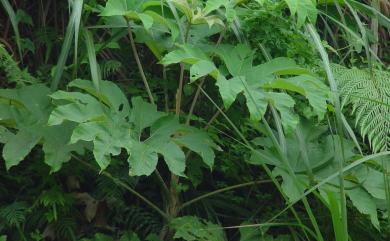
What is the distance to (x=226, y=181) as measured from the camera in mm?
2119

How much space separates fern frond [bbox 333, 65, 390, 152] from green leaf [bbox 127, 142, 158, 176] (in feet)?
1.86

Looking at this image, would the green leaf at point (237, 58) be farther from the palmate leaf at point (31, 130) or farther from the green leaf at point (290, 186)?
the palmate leaf at point (31, 130)

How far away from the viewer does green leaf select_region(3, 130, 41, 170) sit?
1.53 m

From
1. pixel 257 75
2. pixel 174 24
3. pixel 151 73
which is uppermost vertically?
pixel 174 24

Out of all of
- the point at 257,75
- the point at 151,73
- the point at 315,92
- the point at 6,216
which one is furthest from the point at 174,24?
the point at 6,216

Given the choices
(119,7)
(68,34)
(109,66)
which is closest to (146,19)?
(119,7)

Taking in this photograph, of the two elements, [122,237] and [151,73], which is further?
[151,73]

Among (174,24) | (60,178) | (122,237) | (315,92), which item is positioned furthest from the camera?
(60,178)

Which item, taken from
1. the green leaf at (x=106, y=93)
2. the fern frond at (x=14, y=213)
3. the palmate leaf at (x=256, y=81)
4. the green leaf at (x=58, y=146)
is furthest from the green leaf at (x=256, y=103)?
the fern frond at (x=14, y=213)

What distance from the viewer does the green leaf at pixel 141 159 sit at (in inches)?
57.0

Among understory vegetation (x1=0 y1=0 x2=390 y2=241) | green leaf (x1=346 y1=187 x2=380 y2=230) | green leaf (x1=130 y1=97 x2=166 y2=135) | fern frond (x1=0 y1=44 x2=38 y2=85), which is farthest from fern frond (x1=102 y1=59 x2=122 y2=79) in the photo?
green leaf (x1=346 y1=187 x2=380 y2=230)

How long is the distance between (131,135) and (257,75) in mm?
366

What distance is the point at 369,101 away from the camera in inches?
68.0

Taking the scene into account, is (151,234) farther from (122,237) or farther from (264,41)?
(264,41)
